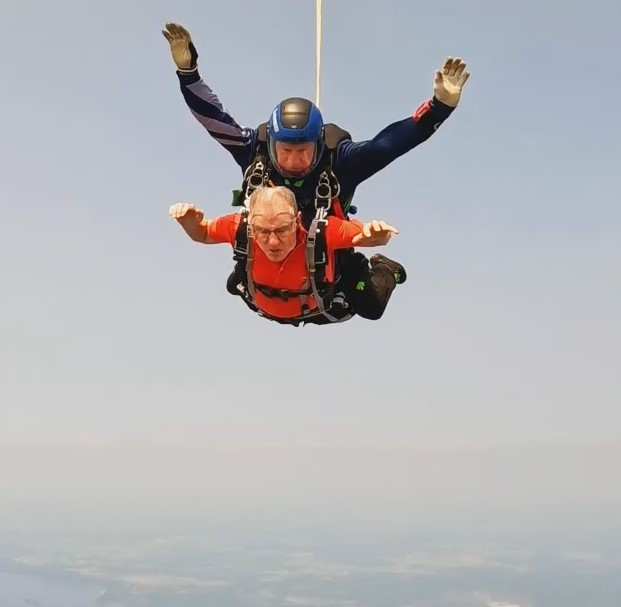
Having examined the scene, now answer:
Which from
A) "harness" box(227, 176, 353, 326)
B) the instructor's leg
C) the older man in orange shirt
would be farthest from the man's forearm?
the instructor's leg

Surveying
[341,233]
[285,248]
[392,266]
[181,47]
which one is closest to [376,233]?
[341,233]

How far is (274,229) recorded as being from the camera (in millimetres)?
5473

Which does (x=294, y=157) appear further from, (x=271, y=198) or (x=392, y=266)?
(x=392, y=266)

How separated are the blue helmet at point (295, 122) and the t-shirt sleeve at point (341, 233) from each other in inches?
27.0

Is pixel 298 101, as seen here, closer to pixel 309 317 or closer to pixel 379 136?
pixel 379 136

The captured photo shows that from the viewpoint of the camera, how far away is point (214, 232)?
588cm

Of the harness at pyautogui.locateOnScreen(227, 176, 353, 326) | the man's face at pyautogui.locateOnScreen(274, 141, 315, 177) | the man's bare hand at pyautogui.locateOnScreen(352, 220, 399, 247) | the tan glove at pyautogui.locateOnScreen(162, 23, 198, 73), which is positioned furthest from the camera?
the tan glove at pyautogui.locateOnScreen(162, 23, 198, 73)

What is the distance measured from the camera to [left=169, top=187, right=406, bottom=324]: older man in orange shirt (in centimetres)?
546

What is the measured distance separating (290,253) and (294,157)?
0.77m

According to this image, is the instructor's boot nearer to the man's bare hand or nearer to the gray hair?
the man's bare hand

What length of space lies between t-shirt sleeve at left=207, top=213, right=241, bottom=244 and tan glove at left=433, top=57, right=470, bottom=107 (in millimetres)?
1929

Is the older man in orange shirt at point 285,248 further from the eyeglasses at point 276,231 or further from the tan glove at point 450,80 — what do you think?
the tan glove at point 450,80

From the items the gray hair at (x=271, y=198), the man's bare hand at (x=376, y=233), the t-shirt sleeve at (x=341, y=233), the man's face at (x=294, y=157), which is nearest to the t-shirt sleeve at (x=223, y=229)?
the gray hair at (x=271, y=198)

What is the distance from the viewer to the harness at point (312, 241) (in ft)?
19.0
